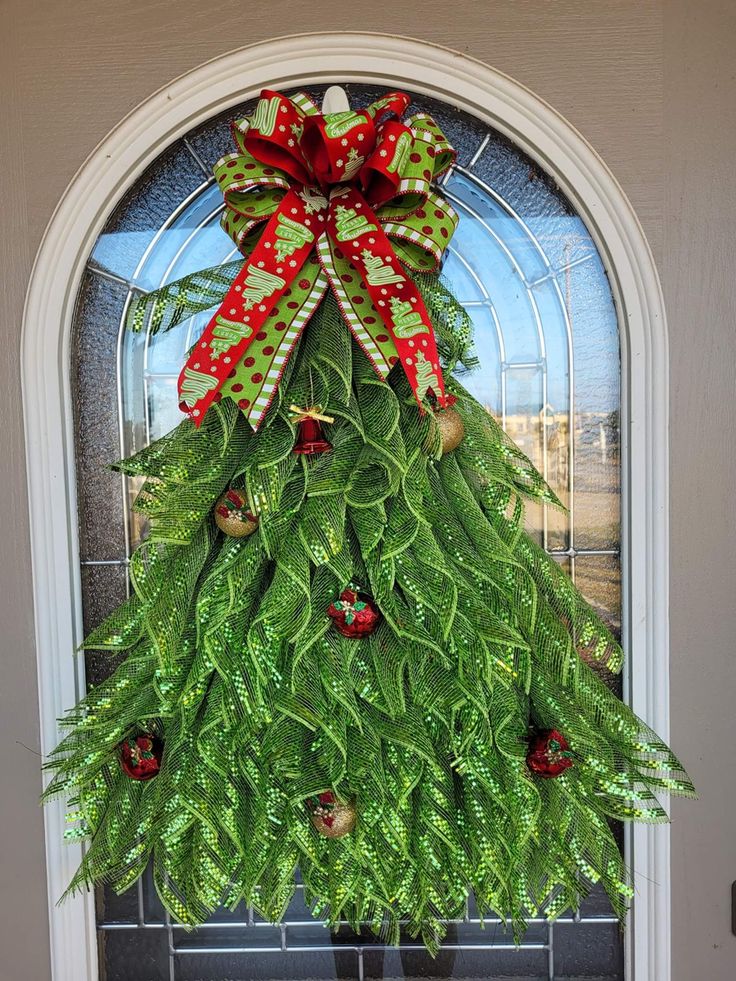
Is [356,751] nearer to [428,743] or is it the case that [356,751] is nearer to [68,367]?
[428,743]

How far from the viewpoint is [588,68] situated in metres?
0.75

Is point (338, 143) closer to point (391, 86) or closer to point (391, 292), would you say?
point (391, 292)

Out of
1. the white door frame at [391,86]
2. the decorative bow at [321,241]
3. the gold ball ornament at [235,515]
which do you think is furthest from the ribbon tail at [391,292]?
the white door frame at [391,86]

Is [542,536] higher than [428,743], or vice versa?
[542,536]

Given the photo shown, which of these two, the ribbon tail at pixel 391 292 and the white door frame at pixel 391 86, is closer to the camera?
the ribbon tail at pixel 391 292

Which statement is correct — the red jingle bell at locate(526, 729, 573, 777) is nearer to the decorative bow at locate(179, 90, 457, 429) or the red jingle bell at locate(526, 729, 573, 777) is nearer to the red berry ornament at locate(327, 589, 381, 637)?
the red berry ornament at locate(327, 589, 381, 637)

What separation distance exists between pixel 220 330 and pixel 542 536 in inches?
19.4

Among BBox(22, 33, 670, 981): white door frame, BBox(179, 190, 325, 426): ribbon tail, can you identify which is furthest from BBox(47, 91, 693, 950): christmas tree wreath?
BBox(22, 33, 670, 981): white door frame

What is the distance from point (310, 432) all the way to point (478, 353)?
335 mm

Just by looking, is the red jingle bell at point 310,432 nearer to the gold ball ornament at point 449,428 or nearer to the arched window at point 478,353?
the gold ball ornament at point 449,428

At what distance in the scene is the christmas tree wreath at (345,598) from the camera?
56cm

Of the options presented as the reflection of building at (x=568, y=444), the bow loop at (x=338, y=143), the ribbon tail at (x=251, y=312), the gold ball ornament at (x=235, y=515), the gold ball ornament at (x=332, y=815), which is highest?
the bow loop at (x=338, y=143)

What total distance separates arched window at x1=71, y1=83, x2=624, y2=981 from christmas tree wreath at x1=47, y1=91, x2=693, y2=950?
20 centimetres

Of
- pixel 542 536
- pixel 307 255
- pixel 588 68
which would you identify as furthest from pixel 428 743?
pixel 588 68
